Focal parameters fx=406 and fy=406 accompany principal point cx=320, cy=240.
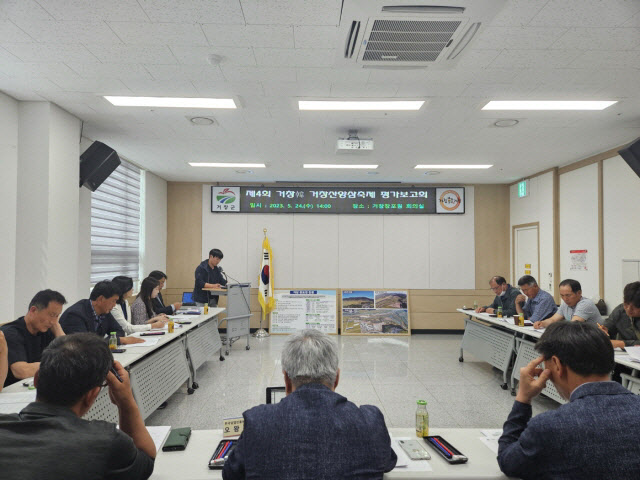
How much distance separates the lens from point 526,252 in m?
7.84

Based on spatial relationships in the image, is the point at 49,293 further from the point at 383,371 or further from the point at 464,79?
the point at 383,371

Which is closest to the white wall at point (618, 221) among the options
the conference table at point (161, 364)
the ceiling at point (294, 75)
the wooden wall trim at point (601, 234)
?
the wooden wall trim at point (601, 234)

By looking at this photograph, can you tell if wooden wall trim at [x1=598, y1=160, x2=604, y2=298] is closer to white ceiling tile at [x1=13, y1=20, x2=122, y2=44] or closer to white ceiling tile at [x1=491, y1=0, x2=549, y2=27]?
white ceiling tile at [x1=491, y1=0, x2=549, y2=27]

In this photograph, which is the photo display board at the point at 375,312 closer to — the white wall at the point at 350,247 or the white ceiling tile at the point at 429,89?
the white wall at the point at 350,247

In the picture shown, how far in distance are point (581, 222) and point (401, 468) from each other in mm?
5916

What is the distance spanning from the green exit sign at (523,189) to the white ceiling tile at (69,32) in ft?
23.8

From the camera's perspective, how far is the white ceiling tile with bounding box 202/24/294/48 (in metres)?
2.72

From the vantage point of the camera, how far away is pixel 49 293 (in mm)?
2748

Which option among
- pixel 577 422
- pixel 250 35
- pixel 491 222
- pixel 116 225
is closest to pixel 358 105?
pixel 250 35

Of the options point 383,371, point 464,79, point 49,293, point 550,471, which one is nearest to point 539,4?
point 464,79

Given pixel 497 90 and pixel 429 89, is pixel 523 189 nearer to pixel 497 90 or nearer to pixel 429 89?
pixel 497 90

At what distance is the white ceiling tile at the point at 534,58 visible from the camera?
119 inches

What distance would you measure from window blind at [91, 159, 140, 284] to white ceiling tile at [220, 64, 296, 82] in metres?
3.27

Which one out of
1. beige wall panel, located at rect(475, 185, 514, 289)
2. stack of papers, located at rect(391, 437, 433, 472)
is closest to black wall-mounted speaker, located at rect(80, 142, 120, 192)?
stack of papers, located at rect(391, 437, 433, 472)
